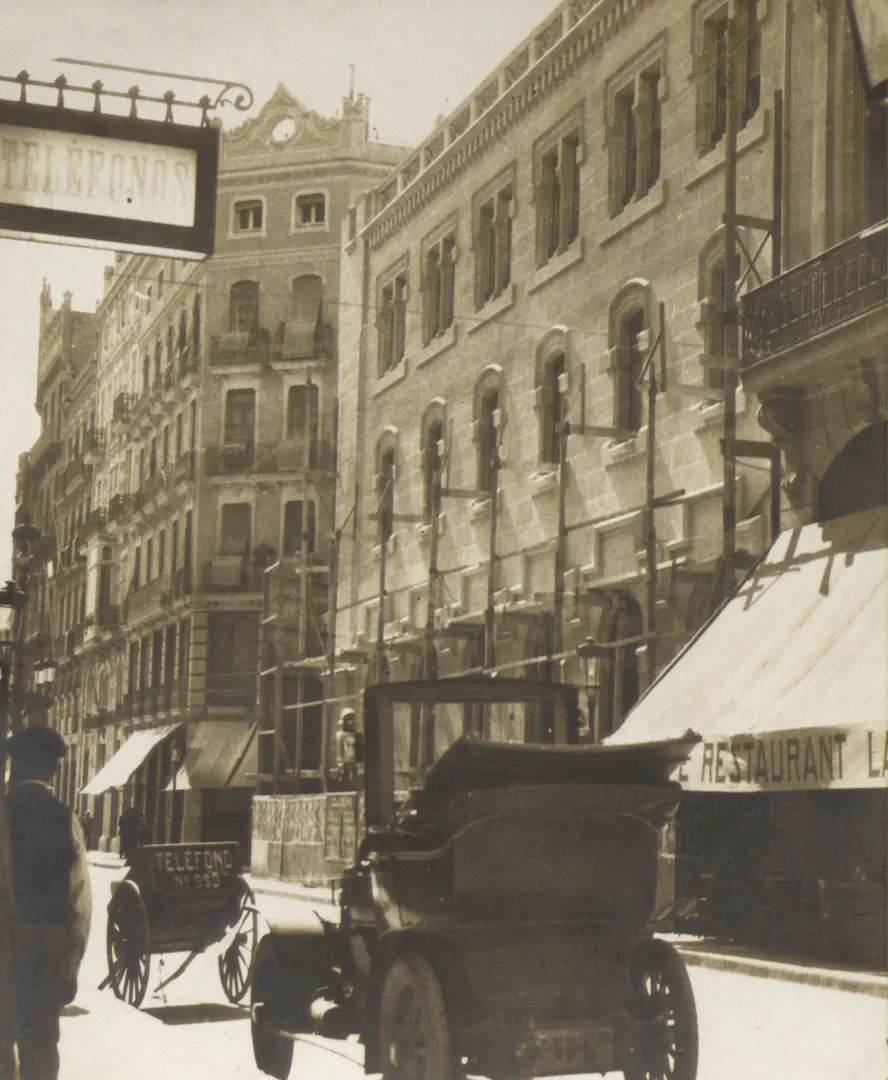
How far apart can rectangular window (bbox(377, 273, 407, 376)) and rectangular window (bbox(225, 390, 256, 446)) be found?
11.1 metres

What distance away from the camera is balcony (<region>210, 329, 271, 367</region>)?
141ft

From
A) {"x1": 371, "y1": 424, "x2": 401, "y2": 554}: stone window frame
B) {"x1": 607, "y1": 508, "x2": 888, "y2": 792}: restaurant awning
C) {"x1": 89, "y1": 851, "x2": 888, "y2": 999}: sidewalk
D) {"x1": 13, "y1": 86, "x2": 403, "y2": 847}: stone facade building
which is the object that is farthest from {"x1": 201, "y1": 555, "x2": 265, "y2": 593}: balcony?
{"x1": 607, "y1": 508, "x2": 888, "y2": 792}: restaurant awning

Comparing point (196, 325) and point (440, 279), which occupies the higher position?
point (196, 325)

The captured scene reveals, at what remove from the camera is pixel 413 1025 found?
884 centimetres

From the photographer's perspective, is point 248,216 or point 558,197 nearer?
point 558,197

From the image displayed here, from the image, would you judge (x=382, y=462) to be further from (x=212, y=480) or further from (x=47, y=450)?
(x=47, y=450)

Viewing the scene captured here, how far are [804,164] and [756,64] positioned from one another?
6.28ft

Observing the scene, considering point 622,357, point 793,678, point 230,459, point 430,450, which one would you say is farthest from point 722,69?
point 230,459

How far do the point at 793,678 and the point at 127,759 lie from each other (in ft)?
101

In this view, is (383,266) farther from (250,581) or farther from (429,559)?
(250,581)

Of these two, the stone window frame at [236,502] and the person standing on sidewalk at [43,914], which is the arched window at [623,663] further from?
the stone window frame at [236,502]

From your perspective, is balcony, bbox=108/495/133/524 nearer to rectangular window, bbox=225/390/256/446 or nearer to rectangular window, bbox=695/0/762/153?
rectangular window, bbox=225/390/256/446

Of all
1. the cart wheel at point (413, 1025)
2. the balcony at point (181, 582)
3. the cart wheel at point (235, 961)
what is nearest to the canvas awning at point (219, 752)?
the balcony at point (181, 582)

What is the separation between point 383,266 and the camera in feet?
108
